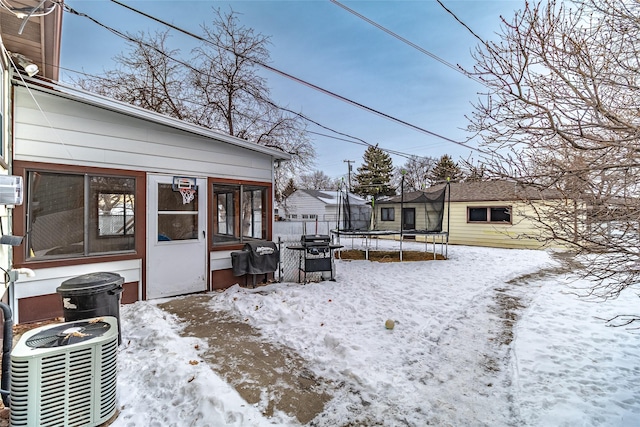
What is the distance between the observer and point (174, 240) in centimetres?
499

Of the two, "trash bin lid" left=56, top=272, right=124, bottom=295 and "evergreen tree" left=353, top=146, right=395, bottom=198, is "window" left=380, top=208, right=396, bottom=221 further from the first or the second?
"trash bin lid" left=56, top=272, right=124, bottom=295

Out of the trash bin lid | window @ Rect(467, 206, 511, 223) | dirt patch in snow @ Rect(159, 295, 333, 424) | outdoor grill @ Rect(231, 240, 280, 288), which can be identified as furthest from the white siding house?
window @ Rect(467, 206, 511, 223)

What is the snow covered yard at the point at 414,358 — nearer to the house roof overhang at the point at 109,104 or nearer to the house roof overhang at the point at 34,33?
the house roof overhang at the point at 109,104

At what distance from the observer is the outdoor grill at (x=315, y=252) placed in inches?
239

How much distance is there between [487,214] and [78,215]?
14.2 m

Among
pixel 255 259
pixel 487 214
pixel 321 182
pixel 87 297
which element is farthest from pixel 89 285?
pixel 321 182

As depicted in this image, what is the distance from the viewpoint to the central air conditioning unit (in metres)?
1.72

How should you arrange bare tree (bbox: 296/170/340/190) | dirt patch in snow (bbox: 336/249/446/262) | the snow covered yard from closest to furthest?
the snow covered yard → dirt patch in snow (bbox: 336/249/446/262) → bare tree (bbox: 296/170/340/190)

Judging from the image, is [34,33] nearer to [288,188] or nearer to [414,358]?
Result: [414,358]

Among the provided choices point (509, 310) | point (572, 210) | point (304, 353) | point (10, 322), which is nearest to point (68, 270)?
point (10, 322)

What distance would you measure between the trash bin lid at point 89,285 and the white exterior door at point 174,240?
5.52 feet

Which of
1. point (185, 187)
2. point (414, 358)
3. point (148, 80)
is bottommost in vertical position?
point (414, 358)

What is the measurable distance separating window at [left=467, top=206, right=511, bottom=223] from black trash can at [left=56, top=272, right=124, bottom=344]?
45.6ft

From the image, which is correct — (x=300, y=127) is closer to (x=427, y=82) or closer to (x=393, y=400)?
(x=427, y=82)
